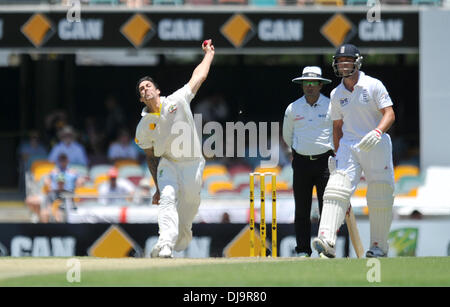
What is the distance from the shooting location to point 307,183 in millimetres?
10086

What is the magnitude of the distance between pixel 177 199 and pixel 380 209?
1.63 metres

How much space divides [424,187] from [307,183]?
612 cm

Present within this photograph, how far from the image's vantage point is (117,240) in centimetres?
1348

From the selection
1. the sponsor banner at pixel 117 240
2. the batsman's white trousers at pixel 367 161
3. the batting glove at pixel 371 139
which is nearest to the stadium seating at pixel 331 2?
the sponsor banner at pixel 117 240

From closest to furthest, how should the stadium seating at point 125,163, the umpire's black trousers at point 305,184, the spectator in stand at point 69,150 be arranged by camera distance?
the umpire's black trousers at point 305,184, the spectator in stand at point 69,150, the stadium seating at point 125,163

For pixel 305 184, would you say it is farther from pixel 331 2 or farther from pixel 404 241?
pixel 331 2

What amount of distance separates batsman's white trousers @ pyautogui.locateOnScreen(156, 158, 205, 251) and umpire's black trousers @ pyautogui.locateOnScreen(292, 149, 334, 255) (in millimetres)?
1235

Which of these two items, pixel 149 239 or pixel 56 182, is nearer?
pixel 149 239

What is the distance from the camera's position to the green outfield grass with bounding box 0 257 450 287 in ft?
23.3

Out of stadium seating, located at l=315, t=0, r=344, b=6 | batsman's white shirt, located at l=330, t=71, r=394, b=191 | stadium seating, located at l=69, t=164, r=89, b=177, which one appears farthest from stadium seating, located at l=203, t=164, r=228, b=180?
batsman's white shirt, located at l=330, t=71, r=394, b=191

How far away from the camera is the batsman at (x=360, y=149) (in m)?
8.70

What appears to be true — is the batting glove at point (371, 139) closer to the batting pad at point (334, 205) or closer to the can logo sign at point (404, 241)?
the batting pad at point (334, 205)

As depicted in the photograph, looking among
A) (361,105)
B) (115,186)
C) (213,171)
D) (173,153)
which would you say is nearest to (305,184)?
(361,105)

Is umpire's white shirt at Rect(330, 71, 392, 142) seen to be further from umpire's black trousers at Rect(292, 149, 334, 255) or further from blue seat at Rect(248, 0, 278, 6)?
blue seat at Rect(248, 0, 278, 6)
